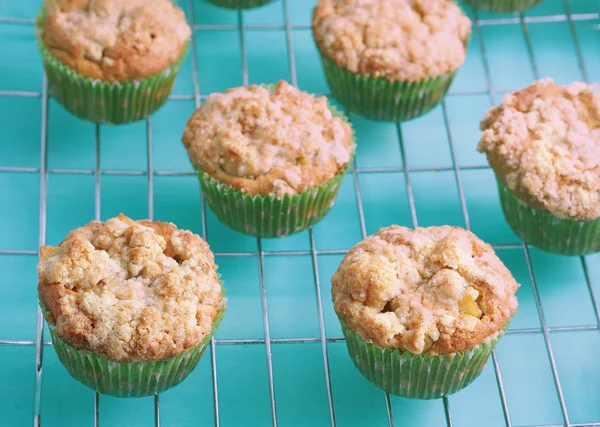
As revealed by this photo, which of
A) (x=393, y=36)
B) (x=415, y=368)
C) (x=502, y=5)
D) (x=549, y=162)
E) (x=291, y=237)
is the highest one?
(x=393, y=36)

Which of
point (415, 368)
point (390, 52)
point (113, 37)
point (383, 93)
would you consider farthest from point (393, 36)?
point (415, 368)

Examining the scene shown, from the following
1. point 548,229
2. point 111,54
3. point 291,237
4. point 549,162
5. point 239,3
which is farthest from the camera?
point 239,3

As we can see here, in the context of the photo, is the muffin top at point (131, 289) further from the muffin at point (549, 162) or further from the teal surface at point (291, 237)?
the muffin at point (549, 162)

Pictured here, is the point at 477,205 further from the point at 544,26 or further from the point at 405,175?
the point at 544,26

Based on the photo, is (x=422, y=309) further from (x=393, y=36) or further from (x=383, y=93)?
(x=393, y=36)

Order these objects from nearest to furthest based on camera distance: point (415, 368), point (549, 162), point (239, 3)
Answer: point (415, 368)
point (549, 162)
point (239, 3)
